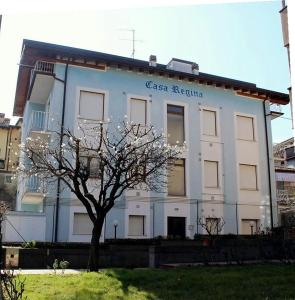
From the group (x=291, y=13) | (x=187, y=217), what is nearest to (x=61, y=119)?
(x=187, y=217)

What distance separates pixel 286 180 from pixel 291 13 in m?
46.2

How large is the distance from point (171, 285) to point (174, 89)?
19207 millimetres

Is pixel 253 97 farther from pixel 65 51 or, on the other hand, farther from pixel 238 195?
pixel 65 51

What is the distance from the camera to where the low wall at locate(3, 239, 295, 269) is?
49.9 ft

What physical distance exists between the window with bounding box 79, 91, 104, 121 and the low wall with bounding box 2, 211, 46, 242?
603cm

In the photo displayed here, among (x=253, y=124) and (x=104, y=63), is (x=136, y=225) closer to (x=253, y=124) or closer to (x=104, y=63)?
(x=104, y=63)

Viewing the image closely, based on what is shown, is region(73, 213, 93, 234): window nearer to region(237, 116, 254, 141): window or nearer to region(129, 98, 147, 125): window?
region(129, 98, 147, 125): window

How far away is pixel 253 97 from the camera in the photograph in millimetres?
30125

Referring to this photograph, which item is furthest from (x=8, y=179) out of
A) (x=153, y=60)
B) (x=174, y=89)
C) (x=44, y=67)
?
(x=174, y=89)

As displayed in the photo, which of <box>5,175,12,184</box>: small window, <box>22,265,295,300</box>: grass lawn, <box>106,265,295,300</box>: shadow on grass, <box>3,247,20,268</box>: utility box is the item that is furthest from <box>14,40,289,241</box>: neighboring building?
<box>5,175,12,184</box>: small window

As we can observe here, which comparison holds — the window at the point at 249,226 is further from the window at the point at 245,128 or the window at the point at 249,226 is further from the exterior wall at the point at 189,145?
the window at the point at 245,128

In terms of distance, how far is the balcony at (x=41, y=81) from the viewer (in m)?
23.8

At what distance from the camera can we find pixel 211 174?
27156mm

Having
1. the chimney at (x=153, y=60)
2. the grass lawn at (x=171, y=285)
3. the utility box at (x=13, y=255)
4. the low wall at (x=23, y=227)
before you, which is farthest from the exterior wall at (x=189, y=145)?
the grass lawn at (x=171, y=285)
